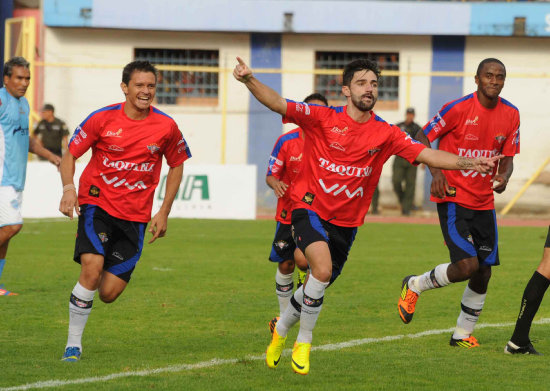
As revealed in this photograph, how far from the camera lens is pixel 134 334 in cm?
804

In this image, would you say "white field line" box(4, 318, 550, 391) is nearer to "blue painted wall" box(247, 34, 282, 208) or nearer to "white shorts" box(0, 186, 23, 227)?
"white shorts" box(0, 186, 23, 227)

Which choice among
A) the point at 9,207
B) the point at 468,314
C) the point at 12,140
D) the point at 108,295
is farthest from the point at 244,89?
the point at 108,295

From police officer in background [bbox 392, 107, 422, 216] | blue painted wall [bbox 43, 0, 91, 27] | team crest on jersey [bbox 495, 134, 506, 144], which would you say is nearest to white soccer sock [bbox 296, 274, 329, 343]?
team crest on jersey [bbox 495, 134, 506, 144]

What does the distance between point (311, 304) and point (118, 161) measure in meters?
1.76

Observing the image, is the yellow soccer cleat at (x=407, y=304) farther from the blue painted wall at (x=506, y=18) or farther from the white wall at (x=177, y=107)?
the blue painted wall at (x=506, y=18)

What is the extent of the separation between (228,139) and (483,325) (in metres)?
17.5

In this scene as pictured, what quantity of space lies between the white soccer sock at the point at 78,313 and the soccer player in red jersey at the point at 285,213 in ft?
5.57

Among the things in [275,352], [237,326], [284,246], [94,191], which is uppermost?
[94,191]

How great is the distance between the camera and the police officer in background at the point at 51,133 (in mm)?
22000

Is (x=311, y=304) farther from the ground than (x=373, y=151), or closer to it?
closer to it

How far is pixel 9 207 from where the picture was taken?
9.61m

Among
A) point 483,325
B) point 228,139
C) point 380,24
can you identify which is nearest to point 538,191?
point 380,24

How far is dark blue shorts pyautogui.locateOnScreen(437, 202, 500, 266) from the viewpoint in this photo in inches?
314

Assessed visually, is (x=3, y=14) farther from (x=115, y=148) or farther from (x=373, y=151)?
(x=373, y=151)
